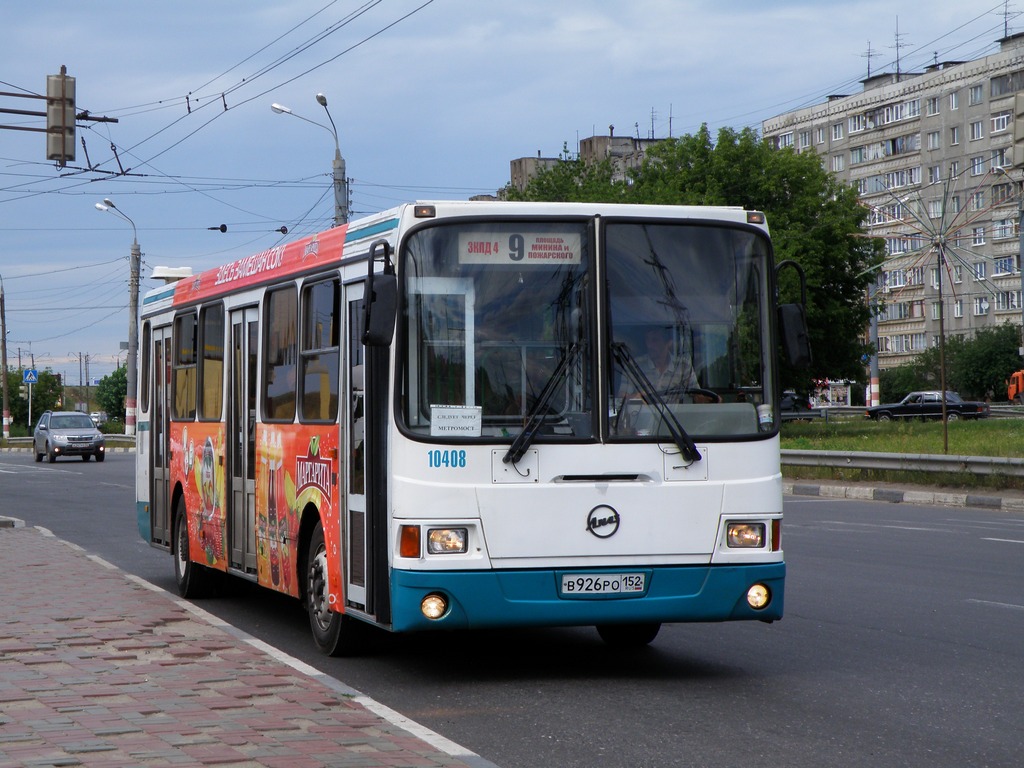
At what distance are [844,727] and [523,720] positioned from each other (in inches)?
59.6

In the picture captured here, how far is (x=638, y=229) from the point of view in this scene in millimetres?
8648

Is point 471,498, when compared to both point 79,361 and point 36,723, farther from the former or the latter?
point 79,361

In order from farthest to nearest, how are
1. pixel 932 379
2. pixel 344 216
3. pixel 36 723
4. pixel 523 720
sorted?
pixel 932 379, pixel 344 216, pixel 523 720, pixel 36 723

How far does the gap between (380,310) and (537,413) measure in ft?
3.36

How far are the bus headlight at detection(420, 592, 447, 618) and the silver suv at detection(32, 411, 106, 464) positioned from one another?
4391 cm

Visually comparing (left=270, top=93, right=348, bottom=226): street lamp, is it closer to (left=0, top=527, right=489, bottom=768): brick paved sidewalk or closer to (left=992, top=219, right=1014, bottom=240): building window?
(left=0, top=527, right=489, bottom=768): brick paved sidewalk

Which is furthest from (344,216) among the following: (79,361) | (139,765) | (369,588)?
(79,361)

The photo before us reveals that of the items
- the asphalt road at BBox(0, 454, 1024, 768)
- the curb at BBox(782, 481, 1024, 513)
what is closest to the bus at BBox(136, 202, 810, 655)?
the asphalt road at BBox(0, 454, 1024, 768)

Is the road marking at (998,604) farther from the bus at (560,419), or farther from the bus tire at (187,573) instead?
the bus tire at (187,573)

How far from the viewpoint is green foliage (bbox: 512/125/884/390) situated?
1973 inches

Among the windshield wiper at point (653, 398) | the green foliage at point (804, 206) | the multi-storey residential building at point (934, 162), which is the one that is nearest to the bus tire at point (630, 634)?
the windshield wiper at point (653, 398)

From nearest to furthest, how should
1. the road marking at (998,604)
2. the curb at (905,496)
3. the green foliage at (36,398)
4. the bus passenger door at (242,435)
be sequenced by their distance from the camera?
the bus passenger door at (242,435) < the road marking at (998,604) < the curb at (905,496) < the green foliage at (36,398)

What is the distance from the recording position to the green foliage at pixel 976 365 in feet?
301

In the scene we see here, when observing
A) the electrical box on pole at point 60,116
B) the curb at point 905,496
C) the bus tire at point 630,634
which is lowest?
the curb at point 905,496
